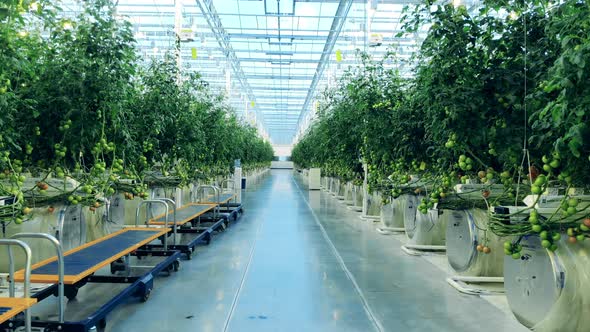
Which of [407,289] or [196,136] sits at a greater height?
[196,136]

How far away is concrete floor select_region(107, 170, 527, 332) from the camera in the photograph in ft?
12.5

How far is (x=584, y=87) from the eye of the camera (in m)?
2.44

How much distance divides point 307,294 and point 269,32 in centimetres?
1703

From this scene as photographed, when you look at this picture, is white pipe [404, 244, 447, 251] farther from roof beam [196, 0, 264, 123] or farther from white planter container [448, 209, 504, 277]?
roof beam [196, 0, 264, 123]

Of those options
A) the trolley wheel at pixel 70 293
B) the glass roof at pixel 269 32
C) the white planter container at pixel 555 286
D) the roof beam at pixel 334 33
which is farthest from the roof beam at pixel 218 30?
the white planter container at pixel 555 286

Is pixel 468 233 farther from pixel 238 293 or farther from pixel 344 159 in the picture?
pixel 344 159

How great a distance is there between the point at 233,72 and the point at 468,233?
23.5 m

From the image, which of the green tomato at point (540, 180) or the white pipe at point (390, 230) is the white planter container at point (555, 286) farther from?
the white pipe at point (390, 230)

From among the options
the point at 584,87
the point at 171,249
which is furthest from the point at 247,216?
the point at 584,87

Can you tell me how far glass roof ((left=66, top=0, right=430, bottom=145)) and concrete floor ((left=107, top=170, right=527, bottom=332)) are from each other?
6.35 meters

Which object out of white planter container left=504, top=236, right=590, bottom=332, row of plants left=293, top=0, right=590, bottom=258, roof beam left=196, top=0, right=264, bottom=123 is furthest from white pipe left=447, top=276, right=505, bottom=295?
roof beam left=196, top=0, right=264, bottom=123

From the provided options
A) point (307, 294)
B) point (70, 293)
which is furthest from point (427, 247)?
point (70, 293)

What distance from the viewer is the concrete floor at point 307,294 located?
381cm

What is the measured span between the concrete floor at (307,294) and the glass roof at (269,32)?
20.8 feet
